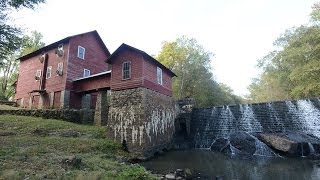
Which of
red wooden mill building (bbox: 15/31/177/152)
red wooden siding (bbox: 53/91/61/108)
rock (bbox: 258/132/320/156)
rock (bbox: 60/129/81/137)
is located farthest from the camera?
red wooden siding (bbox: 53/91/61/108)

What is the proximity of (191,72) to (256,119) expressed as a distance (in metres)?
17.5

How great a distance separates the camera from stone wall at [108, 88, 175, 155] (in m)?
18.2

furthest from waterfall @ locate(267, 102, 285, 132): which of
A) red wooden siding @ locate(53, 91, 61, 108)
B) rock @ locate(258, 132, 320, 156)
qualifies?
red wooden siding @ locate(53, 91, 61, 108)

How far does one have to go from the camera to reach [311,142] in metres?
17.6

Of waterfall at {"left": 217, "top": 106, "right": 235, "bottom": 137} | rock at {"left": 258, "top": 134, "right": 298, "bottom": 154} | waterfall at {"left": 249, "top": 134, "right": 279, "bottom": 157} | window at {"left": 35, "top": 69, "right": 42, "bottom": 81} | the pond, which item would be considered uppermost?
window at {"left": 35, "top": 69, "right": 42, "bottom": 81}

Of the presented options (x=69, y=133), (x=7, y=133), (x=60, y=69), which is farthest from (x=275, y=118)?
(x=60, y=69)

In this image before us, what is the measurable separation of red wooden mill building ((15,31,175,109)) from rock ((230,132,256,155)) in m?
7.81

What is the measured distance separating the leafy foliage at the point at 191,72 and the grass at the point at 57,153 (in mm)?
21537

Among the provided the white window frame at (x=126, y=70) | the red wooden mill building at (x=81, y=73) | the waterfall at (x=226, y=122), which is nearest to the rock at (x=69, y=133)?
the red wooden mill building at (x=81, y=73)

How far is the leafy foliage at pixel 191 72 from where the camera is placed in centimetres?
3897

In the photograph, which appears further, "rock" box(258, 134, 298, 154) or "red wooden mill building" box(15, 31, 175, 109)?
"red wooden mill building" box(15, 31, 175, 109)

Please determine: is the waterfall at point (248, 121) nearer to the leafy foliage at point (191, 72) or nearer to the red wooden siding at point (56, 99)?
the leafy foliage at point (191, 72)

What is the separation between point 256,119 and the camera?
75.7ft

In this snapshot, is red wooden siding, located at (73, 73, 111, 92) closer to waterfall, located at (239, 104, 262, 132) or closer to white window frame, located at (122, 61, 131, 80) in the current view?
white window frame, located at (122, 61, 131, 80)
